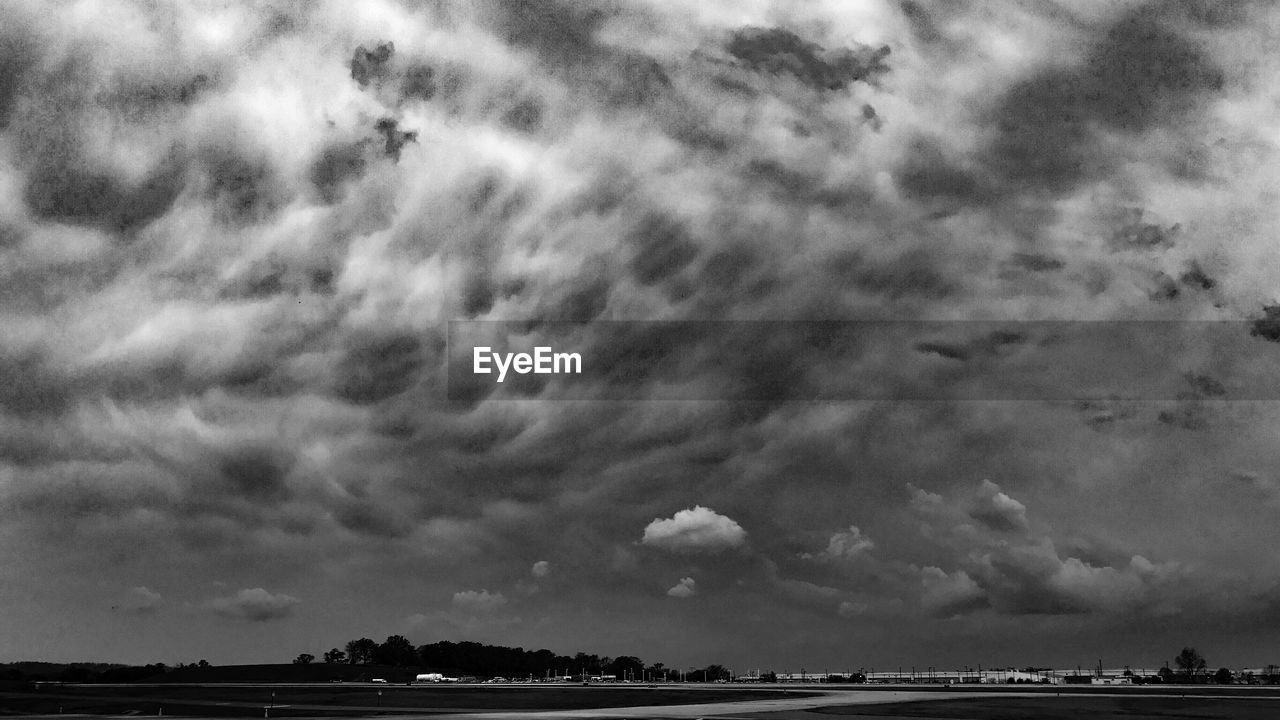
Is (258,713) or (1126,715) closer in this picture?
(1126,715)

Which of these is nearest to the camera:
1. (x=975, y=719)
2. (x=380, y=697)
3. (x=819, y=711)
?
(x=975, y=719)

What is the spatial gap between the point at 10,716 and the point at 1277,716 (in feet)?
469

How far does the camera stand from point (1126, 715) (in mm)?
107250

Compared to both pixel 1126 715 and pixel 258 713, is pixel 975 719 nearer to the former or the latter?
pixel 1126 715

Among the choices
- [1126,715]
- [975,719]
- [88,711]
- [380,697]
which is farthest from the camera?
[380,697]

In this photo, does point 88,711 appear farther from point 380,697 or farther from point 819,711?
point 819,711

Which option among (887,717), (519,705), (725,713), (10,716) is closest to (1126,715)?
(887,717)

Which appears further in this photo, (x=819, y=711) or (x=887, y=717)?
(x=819, y=711)

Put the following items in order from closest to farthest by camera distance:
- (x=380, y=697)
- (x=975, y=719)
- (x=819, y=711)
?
1. (x=975, y=719)
2. (x=819, y=711)
3. (x=380, y=697)

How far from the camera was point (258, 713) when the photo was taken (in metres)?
121

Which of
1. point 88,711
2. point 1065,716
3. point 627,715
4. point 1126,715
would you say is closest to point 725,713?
point 627,715

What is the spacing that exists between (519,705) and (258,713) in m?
31.4

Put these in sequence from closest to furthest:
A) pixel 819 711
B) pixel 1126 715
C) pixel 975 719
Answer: pixel 975 719 < pixel 1126 715 < pixel 819 711

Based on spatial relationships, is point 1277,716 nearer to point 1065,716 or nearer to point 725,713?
point 1065,716
